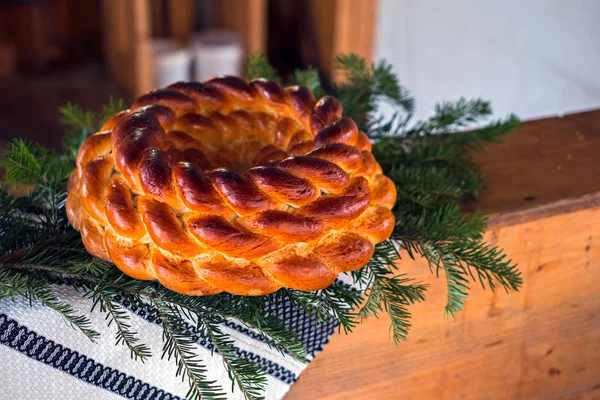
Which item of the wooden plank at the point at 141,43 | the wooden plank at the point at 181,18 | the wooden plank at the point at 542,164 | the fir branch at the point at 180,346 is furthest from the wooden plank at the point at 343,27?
the fir branch at the point at 180,346

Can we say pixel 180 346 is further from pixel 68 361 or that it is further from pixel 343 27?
pixel 343 27

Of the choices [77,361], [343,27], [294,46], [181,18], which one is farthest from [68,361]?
[294,46]

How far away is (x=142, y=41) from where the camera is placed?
6.79 ft

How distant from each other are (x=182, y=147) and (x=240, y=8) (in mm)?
1718

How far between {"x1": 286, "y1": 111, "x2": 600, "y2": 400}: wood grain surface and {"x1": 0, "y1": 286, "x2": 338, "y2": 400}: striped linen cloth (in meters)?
0.14

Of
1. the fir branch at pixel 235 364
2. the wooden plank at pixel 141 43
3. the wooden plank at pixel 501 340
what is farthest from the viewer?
the wooden plank at pixel 141 43

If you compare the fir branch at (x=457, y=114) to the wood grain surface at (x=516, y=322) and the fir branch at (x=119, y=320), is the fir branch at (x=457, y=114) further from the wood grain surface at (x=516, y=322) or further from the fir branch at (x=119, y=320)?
the fir branch at (x=119, y=320)

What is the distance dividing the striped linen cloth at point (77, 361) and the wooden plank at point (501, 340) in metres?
0.14

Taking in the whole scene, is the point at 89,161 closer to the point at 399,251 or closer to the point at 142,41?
the point at 399,251

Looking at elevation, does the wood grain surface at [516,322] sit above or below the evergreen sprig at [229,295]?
below

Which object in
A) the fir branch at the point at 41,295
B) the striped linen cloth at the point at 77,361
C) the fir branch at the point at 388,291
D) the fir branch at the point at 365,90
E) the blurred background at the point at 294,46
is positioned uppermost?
the fir branch at the point at 365,90

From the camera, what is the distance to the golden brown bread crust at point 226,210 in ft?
1.61

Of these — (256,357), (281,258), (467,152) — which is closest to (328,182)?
(281,258)

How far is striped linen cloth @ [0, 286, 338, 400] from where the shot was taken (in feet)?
A: 1.67
